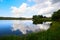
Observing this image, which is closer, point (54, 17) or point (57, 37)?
point (57, 37)

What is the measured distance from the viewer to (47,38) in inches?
571

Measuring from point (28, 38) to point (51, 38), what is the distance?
208cm

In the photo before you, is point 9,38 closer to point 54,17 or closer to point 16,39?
point 16,39

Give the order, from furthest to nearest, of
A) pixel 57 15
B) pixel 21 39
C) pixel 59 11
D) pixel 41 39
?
pixel 59 11 < pixel 57 15 < pixel 21 39 < pixel 41 39

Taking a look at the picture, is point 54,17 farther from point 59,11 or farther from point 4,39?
point 4,39

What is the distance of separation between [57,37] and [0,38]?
17.4ft

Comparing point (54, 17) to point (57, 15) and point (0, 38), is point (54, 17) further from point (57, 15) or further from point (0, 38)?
point (0, 38)

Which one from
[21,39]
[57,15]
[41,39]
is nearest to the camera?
[41,39]

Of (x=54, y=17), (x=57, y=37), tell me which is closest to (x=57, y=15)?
(x=54, y=17)

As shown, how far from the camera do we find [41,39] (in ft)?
46.8

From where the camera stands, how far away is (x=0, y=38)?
591 inches

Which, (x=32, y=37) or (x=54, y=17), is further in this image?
(x=54, y=17)

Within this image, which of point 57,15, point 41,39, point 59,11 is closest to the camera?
point 41,39

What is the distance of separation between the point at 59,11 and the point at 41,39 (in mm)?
50004
